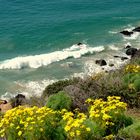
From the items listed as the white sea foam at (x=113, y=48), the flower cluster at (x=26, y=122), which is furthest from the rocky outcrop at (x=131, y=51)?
the flower cluster at (x=26, y=122)

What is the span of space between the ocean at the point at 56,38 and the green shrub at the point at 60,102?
1524cm

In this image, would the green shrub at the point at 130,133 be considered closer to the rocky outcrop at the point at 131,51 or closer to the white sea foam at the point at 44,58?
the rocky outcrop at the point at 131,51

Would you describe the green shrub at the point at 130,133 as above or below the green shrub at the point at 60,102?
above

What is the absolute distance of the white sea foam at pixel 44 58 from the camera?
126 feet

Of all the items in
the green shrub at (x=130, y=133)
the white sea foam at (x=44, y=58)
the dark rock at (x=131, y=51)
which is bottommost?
the white sea foam at (x=44, y=58)

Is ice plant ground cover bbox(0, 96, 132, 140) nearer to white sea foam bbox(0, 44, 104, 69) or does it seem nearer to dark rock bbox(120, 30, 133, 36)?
white sea foam bbox(0, 44, 104, 69)

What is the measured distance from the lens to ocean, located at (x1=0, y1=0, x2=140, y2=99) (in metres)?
34.8

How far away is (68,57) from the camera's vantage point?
39.4 m

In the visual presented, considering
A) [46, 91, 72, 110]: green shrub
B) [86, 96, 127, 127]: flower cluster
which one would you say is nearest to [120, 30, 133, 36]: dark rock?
[46, 91, 72, 110]: green shrub

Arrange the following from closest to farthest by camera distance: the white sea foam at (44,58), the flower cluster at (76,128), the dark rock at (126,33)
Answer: the flower cluster at (76,128) < the white sea foam at (44,58) < the dark rock at (126,33)

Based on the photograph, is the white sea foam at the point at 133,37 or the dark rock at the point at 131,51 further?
the white sea foam at the point at 133,37

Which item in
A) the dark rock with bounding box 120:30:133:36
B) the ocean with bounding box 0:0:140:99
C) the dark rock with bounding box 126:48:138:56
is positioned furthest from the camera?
the dark rock with bounding box 120:30:133:36

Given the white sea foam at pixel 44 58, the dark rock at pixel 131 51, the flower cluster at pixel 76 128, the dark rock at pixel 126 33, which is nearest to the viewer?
the flower cluster at pixel 76 128

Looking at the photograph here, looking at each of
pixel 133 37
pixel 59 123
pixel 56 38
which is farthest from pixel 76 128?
pixel 56 38
